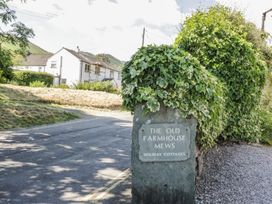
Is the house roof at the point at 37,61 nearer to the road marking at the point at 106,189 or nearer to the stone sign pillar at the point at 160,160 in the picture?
the road marking at the point at 106,189

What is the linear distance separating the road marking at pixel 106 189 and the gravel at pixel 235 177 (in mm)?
1632

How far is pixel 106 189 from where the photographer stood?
6367 mm

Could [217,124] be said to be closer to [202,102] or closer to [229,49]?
[202,102]

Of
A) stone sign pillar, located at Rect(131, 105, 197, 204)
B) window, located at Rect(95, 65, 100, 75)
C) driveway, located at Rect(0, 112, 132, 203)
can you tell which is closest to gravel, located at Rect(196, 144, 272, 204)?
stone sign pillar, located at Rect(131, 105, 197, 204)

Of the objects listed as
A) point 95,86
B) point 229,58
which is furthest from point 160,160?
point 95,86

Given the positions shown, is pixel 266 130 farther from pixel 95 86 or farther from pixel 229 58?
pixel 95 86

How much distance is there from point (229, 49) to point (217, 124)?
3.43 metres

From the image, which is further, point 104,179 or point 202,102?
point 104,179

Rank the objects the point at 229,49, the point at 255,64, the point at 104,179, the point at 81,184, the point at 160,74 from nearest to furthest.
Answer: the point at 160,74 < the point at 81,184 < the point at 104,179 < the point at 229,49 < the point at 255,64

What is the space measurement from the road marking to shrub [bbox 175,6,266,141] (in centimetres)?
403

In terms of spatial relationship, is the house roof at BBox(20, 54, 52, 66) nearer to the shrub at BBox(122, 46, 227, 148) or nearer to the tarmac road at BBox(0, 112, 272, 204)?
the tarmac road at BBox(0, 112, 272, 204)

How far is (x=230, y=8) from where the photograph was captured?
48.4 ft

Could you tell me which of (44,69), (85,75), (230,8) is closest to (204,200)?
(230,8)

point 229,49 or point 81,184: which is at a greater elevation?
point 229,49
